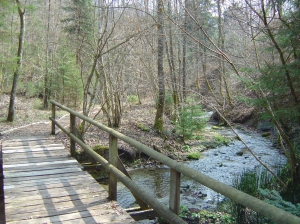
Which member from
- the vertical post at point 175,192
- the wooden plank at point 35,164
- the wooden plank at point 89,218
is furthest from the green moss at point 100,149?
the vertical post at point 175,192

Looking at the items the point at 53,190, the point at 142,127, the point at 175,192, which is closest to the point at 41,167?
the point at 53,190

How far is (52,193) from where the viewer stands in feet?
13.7

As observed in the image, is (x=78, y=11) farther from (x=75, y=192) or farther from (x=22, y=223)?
(x=22, y=223)

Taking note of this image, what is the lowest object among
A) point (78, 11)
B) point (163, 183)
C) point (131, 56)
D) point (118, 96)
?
point (163, 183)

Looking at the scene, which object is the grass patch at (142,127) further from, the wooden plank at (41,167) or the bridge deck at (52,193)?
the wooden plank at (41,167)

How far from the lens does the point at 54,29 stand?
27031mm

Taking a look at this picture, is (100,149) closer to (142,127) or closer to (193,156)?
(193,156)

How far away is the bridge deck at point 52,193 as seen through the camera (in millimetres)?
3421

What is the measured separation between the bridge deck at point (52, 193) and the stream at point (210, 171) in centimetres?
268

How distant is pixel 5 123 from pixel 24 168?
1040 centimetres

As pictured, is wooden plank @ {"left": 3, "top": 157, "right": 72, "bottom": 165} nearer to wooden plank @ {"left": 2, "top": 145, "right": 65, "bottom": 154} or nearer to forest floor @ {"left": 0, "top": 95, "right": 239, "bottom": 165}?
wooden plank @ {"left": 2, "top": 145, "right": 65, "bottom": 154}

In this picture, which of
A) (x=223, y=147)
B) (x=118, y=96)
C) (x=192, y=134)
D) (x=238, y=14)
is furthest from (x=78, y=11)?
(x=223, y=147)

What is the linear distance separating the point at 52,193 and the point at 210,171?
7.73m

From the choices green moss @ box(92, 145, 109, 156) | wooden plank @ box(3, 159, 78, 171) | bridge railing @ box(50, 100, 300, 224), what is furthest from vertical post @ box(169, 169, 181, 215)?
green moss @ box(92, 145, 109, 156)
